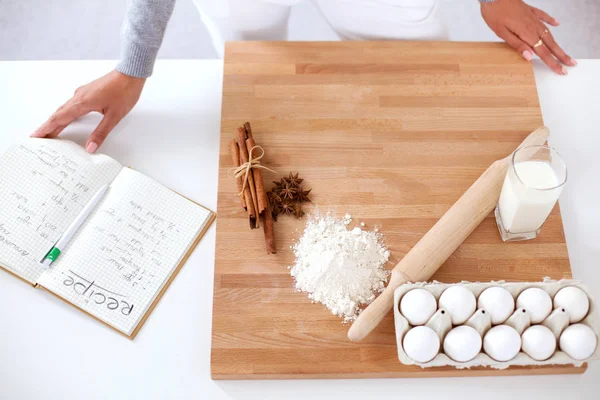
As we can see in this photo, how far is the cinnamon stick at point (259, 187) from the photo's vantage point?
125cm

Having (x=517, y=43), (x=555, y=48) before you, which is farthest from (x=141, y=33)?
(x=555, y=48)

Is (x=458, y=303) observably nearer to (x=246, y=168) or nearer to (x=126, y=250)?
(x=246, y=168)

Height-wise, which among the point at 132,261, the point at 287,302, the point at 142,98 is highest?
the point at 142,98

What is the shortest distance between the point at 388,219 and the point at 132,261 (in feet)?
1.86

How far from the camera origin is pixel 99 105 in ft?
4.48

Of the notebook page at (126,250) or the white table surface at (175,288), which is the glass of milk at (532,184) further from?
the notebook page at (126,250)

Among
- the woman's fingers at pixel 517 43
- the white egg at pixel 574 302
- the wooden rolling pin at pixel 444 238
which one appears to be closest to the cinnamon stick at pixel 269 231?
the wooden rolling pin at pixel 444 238

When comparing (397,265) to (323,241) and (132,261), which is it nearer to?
(323,241)

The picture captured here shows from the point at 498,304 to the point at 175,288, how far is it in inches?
26.2

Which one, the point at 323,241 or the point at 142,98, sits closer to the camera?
the point at 323,241

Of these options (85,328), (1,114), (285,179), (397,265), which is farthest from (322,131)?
(1,114)

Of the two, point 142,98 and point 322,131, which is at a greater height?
point 142,98

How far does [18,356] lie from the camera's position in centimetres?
120

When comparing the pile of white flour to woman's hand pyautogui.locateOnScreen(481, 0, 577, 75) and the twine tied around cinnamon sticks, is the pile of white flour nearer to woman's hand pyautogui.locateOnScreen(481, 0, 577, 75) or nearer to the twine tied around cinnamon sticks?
the twine tied around cinnamon sticks
